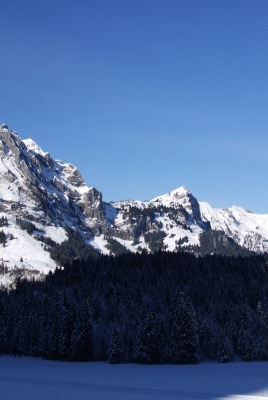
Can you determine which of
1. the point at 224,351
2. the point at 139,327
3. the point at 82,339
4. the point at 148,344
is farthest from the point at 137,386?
the point at 224,351

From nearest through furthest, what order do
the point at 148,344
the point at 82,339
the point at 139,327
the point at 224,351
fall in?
the point at 148,344
the point at 224,351
the point at 82,339
the point at 139,327

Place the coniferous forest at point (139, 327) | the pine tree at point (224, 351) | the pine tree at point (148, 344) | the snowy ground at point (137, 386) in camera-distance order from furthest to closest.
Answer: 1. the pine tree at point (224, 351)
2. the coniferous forest at point (139, 327)
3. the pine tree at point (148, 344)
4. the snowy ground at point (137, 386)

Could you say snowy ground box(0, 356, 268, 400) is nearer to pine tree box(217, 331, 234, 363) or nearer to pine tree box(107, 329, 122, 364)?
pine tree box(107, 329, 122, 364)

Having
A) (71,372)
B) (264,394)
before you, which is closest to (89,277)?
(71,372)

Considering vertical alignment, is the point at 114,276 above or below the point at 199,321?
above

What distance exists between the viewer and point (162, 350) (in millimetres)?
106875

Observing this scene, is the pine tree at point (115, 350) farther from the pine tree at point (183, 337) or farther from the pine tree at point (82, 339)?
the pine tree at point (183, 337)

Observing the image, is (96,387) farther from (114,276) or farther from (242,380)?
(114,276)

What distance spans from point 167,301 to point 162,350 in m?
50.3

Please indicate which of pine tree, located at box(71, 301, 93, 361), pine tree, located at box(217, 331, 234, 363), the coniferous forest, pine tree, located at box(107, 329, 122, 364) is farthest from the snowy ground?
pine tree, located at box(71, 301, 93, 361)

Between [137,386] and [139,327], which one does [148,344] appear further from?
[137,386]

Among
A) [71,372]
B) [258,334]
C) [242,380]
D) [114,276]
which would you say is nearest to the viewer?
[242,380]

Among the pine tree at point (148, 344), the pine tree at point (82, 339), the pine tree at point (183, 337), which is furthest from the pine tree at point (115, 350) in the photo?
the pine tree at point (183, 337)

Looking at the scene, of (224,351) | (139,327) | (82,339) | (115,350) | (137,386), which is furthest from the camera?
(139,327)
